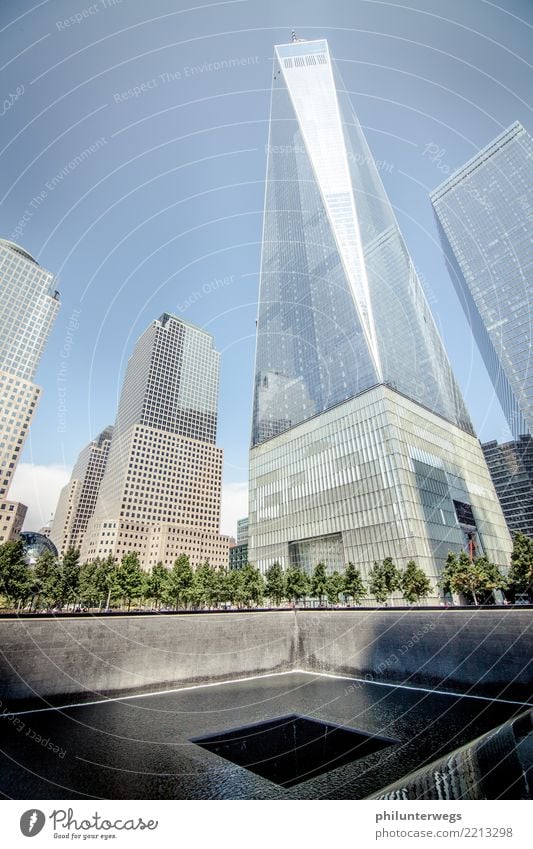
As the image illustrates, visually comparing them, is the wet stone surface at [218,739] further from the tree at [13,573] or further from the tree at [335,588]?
the tree at [13,573]

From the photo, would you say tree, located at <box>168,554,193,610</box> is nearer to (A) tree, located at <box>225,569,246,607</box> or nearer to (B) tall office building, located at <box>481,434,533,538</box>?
(A) tree, located at <box>225,569,246,607</box>

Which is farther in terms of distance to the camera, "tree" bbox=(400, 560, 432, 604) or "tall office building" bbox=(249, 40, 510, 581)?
"tall office building" bbox=(249, 40, 510, 581)

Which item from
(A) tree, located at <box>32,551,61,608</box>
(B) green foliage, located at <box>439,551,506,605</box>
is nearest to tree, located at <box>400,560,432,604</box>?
(B) green foliage, located at <box>439,551,506,605</box>

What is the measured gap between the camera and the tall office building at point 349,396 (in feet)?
206

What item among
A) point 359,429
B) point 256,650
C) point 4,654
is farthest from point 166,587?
point 359,429

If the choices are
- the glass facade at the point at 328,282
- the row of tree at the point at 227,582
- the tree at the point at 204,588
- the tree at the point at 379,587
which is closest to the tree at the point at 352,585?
the row of tree at the point at 227,582

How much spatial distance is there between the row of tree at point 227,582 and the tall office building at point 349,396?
10.2 meters

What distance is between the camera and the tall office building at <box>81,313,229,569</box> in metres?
134

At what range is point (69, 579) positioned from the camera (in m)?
51.0

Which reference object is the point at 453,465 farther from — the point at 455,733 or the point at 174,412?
the point at 174,412

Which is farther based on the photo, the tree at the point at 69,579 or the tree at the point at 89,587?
the tree at the point at 89,587

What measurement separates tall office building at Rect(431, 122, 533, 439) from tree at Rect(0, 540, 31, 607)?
79.1 m

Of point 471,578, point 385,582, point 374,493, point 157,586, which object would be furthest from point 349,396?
point 157,586

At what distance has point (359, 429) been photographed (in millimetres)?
67625
